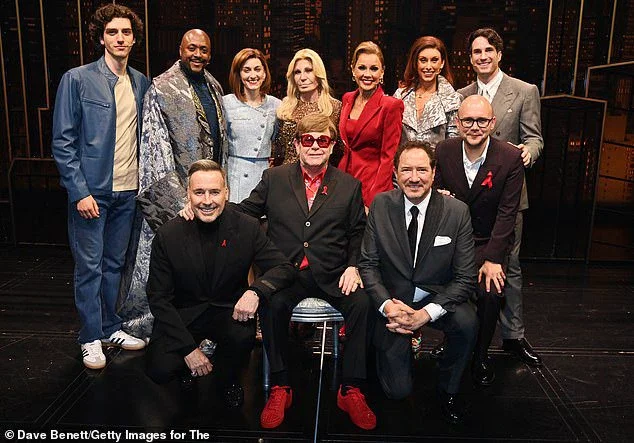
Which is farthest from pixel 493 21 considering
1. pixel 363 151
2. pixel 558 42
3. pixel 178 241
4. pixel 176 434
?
pixel 176 434

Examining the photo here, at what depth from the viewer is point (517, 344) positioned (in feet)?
11.6

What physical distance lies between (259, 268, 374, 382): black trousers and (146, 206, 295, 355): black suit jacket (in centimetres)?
8

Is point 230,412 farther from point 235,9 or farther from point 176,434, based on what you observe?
point 235,9

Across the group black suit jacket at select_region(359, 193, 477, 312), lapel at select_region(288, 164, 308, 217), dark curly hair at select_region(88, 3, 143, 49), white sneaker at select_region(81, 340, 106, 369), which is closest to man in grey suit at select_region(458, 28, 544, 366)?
black suit jacket at select_region(359, 193, 477, 312)

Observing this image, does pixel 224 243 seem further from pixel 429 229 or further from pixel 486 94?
pixel 486 94

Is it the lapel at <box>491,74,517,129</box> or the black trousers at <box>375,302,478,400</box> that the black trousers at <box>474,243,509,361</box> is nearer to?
the black trousers at <box>375,302,478,400</box>

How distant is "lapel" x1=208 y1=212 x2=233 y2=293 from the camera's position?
292 cm

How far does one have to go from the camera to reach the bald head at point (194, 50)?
10.8 ft

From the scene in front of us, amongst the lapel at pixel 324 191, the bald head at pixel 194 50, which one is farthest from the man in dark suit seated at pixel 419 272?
the bald head at pixel 194 50

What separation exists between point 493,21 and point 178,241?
3.55 meters

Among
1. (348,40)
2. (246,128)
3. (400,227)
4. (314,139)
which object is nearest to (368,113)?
(314,139)

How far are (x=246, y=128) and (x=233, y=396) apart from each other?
4.66 ft

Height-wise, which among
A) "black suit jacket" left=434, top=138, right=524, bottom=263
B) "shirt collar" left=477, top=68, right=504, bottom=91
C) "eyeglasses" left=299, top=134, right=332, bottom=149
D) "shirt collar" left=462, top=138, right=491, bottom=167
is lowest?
"black suit jacket" left=434, top=138, right=524, bottom=263

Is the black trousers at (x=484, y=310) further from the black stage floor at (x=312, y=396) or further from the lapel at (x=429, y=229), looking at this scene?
the lapel at (x=429, y=229)
